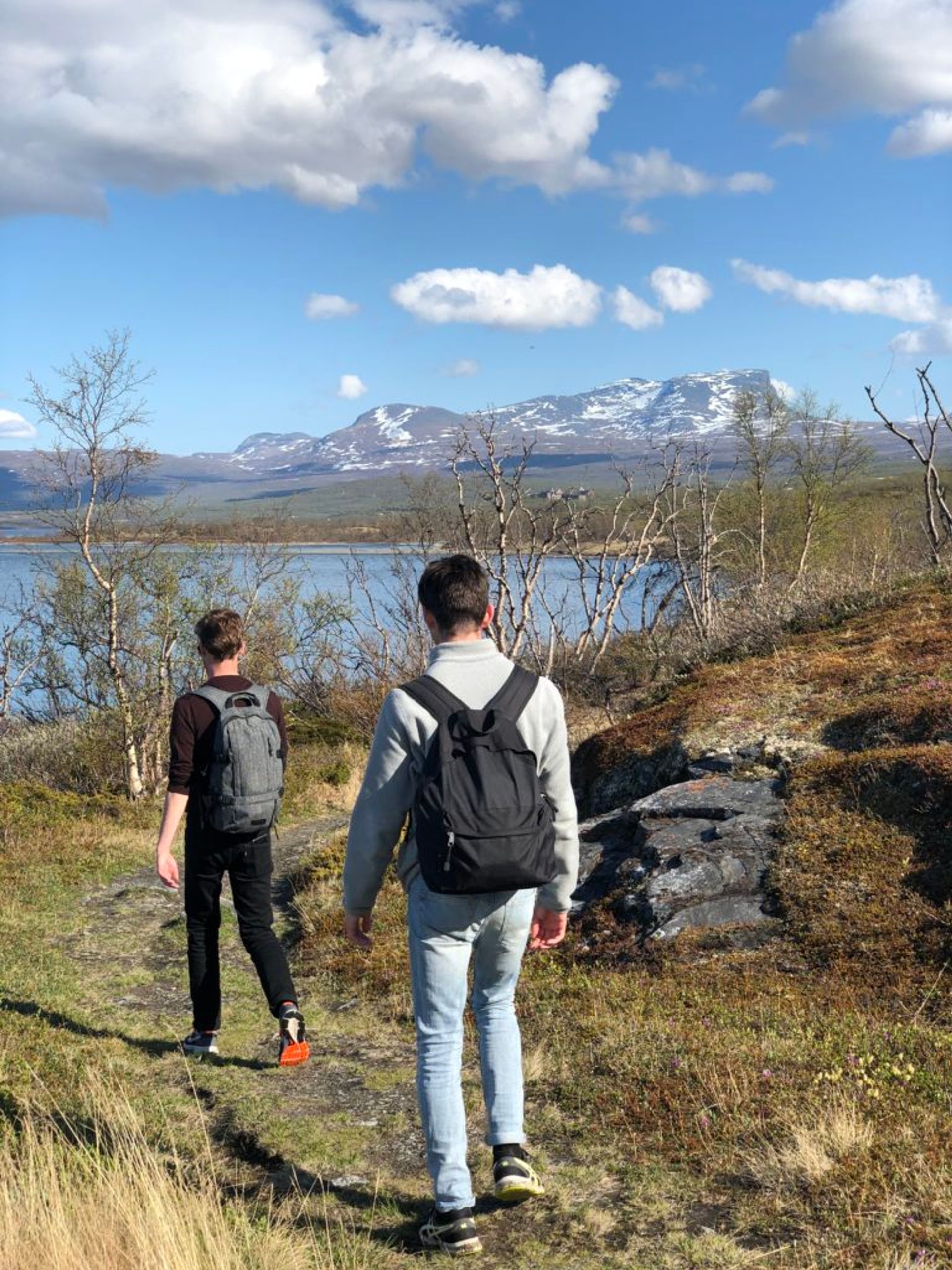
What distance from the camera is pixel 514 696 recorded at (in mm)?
3434

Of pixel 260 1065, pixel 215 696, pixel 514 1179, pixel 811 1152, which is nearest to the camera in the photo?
pixel 514 1179

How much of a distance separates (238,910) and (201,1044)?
0.72m

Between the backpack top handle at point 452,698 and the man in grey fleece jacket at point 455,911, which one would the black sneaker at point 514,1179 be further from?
the backpack top handle at point 452,698

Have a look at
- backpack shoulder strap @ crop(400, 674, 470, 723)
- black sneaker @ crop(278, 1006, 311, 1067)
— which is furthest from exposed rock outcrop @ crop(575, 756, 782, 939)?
backpack shoulder strap @ crop(400, 674, 470, 723)

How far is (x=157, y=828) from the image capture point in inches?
494

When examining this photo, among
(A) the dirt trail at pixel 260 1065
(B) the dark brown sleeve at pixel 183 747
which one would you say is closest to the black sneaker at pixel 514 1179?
(A) the dirt trail at pixel 260 1065

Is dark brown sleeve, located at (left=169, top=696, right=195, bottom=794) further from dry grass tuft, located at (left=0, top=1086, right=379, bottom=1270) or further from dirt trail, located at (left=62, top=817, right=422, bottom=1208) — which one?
dry grass tuft, located at (left=0, top=1086, right=379, bottom=1270)

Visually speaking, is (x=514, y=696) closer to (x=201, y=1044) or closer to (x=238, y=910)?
(x=238, y=910)

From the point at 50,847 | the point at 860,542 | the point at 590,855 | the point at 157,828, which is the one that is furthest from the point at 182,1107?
the point at 860,542

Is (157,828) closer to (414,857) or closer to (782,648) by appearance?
(782,648)

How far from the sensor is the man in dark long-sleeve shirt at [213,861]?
504cm

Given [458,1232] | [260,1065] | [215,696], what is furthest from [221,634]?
[458,1232]

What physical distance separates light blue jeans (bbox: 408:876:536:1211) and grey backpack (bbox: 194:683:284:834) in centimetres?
167

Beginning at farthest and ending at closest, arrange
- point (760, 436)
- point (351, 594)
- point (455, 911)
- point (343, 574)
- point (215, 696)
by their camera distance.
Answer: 1. point (343, 574)
2. point (760, 436)
3. point (351, 594)
4. point (215, 696)
5. point (455, 911)
